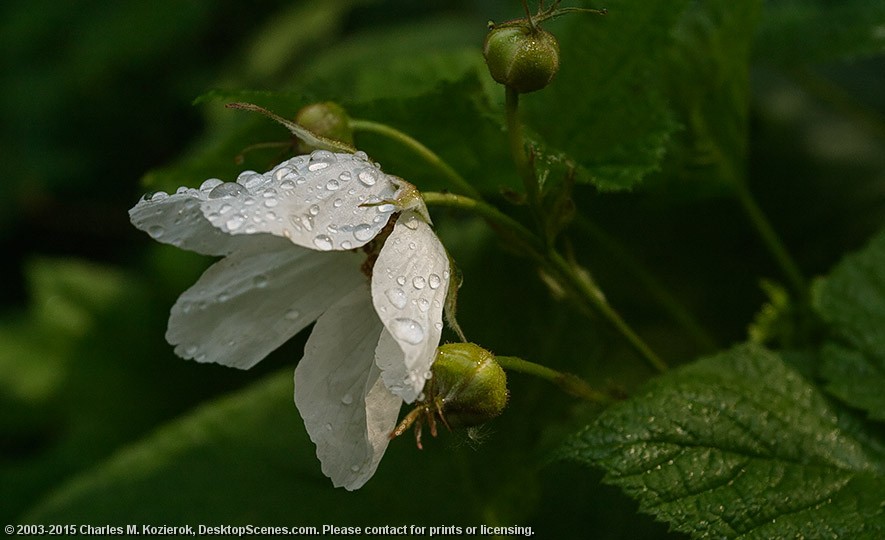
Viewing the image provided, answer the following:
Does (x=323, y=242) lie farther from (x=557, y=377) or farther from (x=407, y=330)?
(x=557, y=377)

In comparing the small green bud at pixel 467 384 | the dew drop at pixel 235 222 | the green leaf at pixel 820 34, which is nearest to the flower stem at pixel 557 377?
the small green bud at pixel 467 384

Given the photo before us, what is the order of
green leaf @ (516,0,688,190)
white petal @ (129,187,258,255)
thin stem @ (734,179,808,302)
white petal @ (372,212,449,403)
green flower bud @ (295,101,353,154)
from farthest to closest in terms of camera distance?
thin stem @ (734,179,808,302) < green leaf @ (516,0,688,190) < green flower bud @ (295,101,353,154) < white petal @ (129,187,258,255) < white petal @ (372,212,449,403)

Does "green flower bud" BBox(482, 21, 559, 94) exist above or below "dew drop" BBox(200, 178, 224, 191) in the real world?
above

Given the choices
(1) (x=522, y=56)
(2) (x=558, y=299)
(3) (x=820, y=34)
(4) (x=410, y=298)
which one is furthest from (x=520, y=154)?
(3) (x=820, y=34)

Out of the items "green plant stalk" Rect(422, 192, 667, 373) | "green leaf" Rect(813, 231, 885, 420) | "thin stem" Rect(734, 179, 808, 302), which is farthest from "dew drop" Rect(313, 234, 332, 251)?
"thin stem" Rect(734, 179, 808, 302)

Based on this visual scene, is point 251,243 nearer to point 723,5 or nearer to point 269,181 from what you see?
point 269,181

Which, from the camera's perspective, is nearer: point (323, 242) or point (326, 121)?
point (323, 242)

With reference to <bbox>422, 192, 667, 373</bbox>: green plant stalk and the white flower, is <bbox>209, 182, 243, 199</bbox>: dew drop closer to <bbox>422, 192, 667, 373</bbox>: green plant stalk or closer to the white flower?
the white flower
